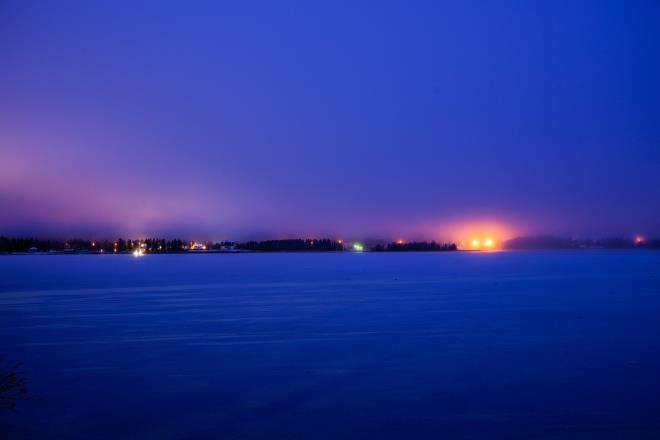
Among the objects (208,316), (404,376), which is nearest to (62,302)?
(208,316)

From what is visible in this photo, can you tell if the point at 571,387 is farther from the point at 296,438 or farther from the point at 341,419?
the point at 296,438

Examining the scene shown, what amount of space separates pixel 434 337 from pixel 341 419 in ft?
23.3

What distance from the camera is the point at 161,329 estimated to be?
16266mm

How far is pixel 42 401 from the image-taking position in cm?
910

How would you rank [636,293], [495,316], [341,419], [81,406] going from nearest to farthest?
[341,419], [81,406], [495,316], [636,293]

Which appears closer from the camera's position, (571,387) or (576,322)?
(571,387)

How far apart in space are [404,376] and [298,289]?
2056 centimetres

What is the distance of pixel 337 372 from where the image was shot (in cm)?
1088

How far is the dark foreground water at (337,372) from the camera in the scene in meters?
7.96

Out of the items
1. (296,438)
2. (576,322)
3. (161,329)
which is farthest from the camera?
(576,322)

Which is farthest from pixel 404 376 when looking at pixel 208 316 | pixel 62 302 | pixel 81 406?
pixel 62 302

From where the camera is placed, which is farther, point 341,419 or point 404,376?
point 404,376

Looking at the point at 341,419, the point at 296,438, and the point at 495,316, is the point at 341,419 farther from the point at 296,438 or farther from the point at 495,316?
the point at 495,316

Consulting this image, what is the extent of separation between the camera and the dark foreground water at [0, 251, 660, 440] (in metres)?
7.96
